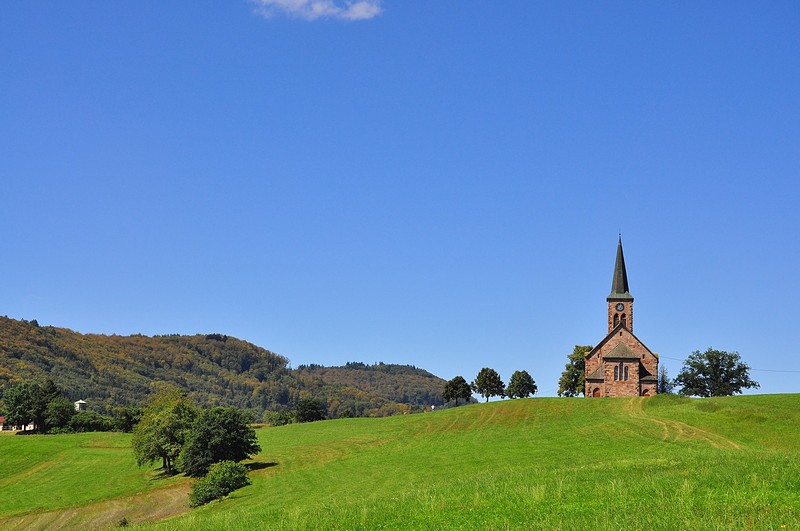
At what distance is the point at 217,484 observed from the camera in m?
65.1

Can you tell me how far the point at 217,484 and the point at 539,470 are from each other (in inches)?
1250

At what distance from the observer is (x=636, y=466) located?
38.7 meters

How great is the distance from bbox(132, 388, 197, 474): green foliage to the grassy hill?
10.3ft

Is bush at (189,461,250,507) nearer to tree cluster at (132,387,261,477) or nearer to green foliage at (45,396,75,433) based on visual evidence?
tree cluster at (132,387,261,477)

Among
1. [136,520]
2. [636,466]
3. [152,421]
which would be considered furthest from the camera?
[152,421]

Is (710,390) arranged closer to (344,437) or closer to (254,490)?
(344,437)

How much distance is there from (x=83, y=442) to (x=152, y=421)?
126 ft

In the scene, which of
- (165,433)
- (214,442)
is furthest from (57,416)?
(214,442)

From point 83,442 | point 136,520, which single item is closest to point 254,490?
point 136,520

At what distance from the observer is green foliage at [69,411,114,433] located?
517ft

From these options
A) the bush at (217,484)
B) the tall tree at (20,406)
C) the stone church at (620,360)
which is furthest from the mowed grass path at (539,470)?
the tall tree at (20,406)

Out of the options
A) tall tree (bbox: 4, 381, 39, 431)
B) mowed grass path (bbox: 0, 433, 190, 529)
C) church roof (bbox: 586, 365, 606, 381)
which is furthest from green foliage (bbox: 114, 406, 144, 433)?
church roof (bbox: 586, 365, 606, 381)

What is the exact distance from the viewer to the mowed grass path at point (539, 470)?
25.4 meters

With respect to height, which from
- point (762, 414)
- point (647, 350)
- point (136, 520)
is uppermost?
point (647, 350)
